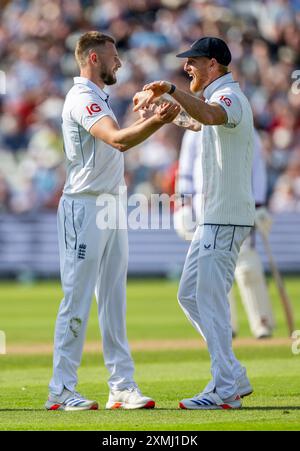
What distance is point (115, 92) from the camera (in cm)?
2552

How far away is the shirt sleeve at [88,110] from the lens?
27.5ft

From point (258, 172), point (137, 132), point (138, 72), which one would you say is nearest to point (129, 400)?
point (137, 132)

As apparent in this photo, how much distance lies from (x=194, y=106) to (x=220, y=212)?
99cm

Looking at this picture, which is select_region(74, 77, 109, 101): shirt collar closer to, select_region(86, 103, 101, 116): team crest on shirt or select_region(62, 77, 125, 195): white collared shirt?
select_region(62, 77, 125, 195): white collared shirt

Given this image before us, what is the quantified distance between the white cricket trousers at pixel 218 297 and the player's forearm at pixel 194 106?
97 centimetres

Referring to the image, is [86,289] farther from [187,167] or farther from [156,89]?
[187,167]

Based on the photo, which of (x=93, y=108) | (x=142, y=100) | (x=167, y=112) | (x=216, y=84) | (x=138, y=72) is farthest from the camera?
(x=138, y=72)

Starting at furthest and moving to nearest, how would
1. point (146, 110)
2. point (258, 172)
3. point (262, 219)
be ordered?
point (262, 219), point (258, 172), point (146, 110)

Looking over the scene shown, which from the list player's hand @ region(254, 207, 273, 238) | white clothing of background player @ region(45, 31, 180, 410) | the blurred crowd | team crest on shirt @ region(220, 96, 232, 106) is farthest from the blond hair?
the blurred crowd

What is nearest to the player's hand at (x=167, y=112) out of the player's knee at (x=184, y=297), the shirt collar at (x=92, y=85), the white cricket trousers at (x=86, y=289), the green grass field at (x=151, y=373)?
the shirt collar at (x=92, y=85)

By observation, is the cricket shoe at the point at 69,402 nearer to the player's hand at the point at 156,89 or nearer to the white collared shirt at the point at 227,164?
the white collared shirt at the point at 227,164

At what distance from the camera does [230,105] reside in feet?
27.1

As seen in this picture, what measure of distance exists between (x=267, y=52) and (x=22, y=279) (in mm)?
7719
